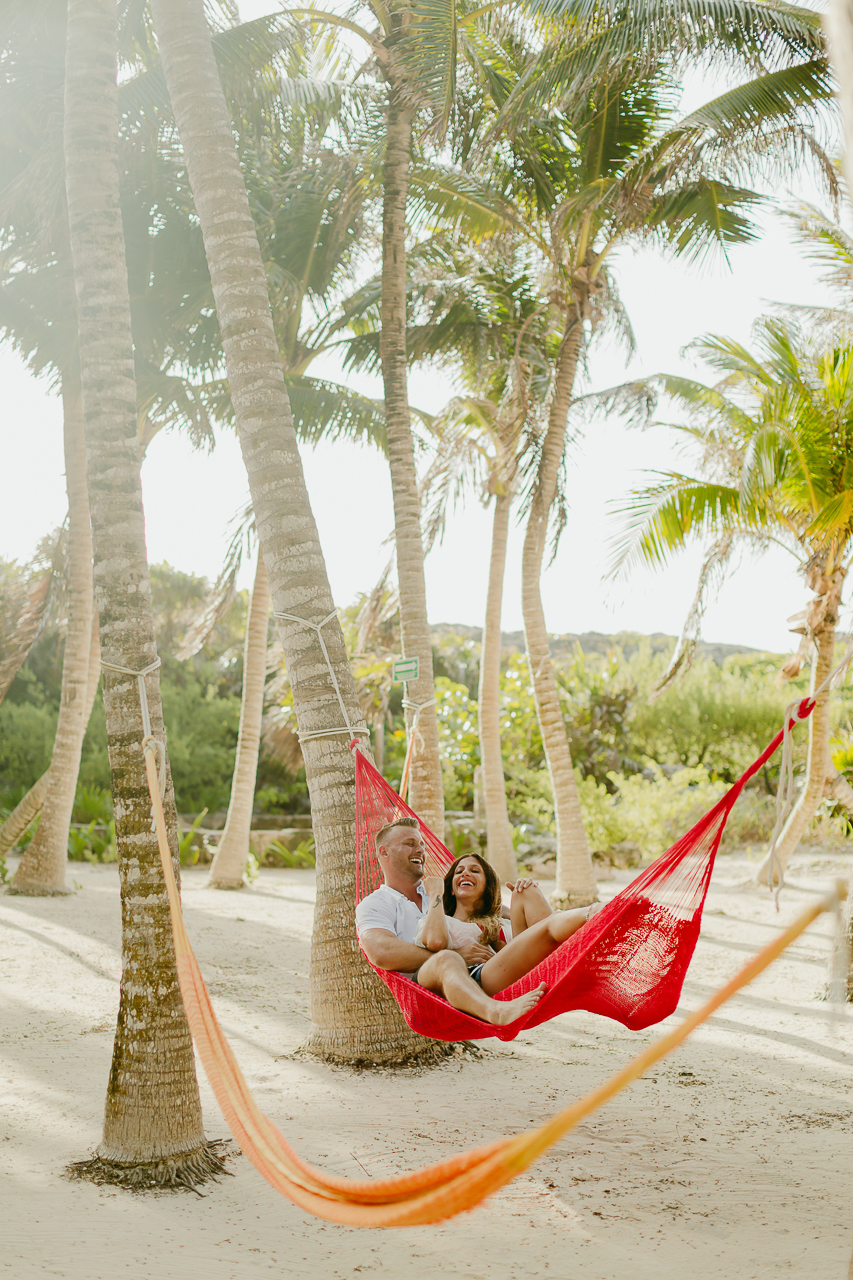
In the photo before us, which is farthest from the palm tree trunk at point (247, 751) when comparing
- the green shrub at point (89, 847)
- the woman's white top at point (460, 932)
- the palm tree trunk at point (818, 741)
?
the woman's white top at point (460, 932)

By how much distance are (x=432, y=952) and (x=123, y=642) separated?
4.35 feet

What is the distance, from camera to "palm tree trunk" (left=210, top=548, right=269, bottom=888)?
8.65 meters

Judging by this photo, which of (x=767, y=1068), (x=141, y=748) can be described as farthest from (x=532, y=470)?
(x=141, y=748)

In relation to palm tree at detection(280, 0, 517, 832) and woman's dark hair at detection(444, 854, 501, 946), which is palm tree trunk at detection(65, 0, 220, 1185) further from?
palm tree at detection(280, 0, 517, 832)

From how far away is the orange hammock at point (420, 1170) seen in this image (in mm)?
1480

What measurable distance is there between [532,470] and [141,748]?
5.42 m

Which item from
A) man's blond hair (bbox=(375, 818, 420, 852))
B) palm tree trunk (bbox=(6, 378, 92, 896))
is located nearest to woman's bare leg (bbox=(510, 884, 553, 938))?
man's blond hair (bbox=(375, 818, 420, 852))

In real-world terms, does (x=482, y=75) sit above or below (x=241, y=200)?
above

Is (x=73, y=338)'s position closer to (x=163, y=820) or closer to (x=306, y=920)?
(x=306, y=920)

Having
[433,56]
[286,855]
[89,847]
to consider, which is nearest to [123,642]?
[433,56]

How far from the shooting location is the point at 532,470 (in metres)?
7.68

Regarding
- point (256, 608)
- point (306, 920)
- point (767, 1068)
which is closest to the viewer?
point (767, 1068)

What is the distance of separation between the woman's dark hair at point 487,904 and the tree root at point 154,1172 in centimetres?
102

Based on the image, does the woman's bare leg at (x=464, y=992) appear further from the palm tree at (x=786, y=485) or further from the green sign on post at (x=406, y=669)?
the palm tree at (x=786, y=485)
